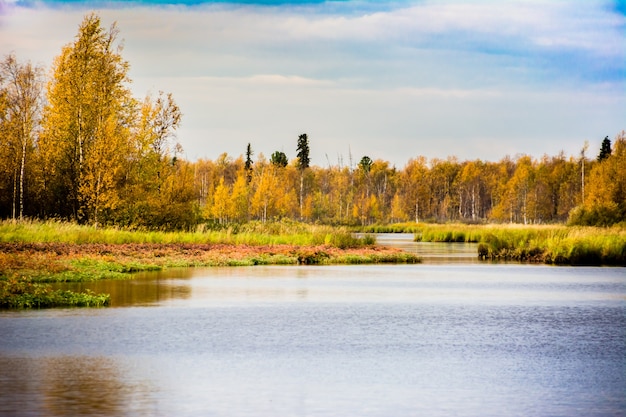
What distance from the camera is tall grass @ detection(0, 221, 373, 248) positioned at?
3738 cm

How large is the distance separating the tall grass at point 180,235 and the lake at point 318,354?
14.5 meters

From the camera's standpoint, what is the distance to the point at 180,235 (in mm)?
43688

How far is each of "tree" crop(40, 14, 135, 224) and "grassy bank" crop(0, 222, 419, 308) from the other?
20.8ft

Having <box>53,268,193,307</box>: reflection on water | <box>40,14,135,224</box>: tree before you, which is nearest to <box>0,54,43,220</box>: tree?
<box>40,14,135,224</box>: tree

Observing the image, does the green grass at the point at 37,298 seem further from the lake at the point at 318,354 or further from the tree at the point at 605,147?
the tree at the point at 605,147

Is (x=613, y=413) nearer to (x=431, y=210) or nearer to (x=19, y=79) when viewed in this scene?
(x=19, y=79)

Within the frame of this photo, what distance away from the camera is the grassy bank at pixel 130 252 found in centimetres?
2131

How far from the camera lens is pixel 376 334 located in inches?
601

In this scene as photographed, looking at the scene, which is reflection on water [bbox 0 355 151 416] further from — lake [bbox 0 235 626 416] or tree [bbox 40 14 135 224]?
tree [bbox 40 14 135 224]

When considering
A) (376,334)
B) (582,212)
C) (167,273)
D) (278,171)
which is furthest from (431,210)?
(376,334)

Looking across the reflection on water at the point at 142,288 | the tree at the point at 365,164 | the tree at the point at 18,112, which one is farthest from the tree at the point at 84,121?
the tree at the point at 365,164

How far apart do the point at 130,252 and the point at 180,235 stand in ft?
30.7

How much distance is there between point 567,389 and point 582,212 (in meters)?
66.7

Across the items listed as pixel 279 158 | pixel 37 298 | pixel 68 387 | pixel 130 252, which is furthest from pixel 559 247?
pixel 279 158
